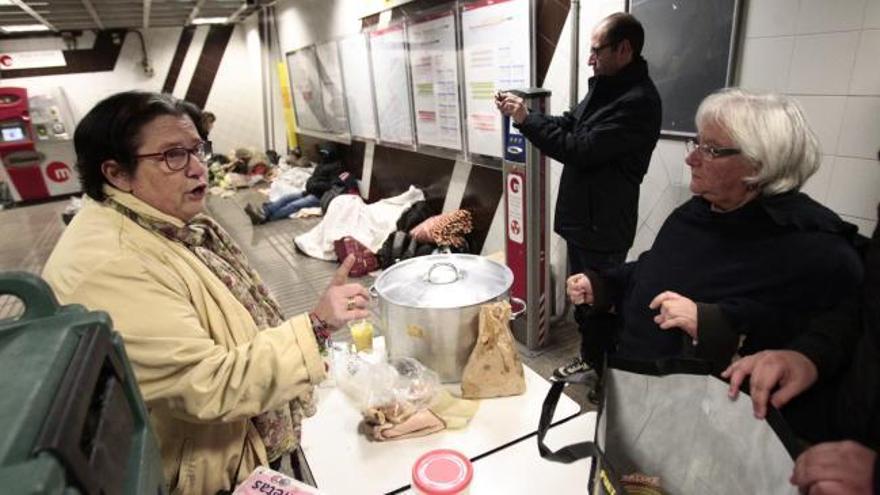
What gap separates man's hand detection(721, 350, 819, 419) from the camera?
95cm

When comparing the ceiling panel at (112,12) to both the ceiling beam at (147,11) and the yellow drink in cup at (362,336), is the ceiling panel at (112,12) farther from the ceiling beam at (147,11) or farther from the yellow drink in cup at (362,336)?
the yellow drink in cup at (362,336)

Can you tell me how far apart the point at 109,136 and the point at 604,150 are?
185 centimetres

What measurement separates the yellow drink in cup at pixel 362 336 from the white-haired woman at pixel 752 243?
909mm

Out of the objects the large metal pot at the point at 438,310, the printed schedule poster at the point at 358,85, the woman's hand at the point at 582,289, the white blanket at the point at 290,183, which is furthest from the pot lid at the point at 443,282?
the white blanket at the point at 290,183

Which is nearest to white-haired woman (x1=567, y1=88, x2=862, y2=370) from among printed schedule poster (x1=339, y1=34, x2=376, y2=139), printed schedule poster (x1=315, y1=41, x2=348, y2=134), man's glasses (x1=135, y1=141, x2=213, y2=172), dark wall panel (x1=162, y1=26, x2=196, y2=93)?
man's glasses (x1=135, y1=141, x2=213, y2=172)

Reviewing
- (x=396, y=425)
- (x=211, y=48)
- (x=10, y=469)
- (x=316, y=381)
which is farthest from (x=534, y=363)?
(x=211, y=48)

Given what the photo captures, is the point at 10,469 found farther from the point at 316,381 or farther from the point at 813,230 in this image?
the point at 813,230

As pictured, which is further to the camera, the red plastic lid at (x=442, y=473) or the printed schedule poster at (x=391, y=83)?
the printed schedule poster at (x=391, y=83)

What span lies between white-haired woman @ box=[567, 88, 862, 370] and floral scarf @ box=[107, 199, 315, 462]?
0.97 m

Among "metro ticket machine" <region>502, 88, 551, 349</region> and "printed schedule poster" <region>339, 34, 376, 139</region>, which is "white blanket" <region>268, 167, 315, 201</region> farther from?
"metro ticket machine" <region>502, 88, 551, 349</region>

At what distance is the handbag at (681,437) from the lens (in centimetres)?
84

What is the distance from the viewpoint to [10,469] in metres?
0.37

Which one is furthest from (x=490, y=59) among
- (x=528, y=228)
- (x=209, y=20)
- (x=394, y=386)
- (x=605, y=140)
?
(x=209, y=20)

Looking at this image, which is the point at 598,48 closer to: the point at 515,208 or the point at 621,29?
the point at 621,29
